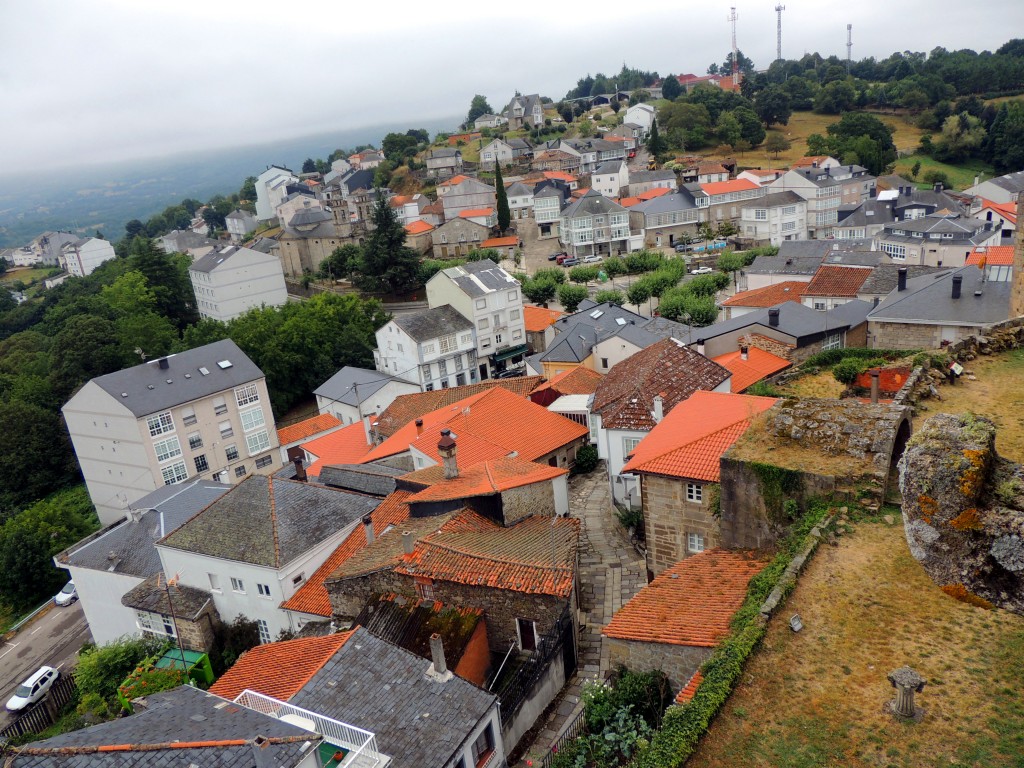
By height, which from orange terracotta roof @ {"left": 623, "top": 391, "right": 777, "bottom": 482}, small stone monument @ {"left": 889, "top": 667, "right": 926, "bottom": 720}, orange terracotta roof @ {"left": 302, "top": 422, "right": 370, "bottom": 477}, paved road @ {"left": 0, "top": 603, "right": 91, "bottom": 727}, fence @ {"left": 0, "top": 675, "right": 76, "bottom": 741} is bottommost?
paved road @ {"left": 0, "top": 603, "right": 91, "bottom": 727}

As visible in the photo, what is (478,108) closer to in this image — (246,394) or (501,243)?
(501,243)

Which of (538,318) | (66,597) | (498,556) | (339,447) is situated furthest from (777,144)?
(498,556)

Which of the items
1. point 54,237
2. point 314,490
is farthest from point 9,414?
point 54,237

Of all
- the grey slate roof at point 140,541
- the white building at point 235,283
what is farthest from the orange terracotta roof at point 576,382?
the white building at point 235,283

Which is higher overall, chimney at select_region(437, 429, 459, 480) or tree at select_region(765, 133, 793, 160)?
tree at select_region(765, 133, 793, 160)

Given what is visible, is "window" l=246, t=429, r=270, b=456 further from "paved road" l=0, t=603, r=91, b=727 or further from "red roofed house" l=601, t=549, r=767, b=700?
"red roofed house" l=601, t=549, r=767, b=700

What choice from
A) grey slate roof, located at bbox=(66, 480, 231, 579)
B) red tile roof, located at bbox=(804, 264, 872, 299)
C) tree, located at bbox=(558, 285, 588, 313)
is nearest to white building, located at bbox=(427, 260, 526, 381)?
tree, located at bbox=(558, 285, 588, 313)

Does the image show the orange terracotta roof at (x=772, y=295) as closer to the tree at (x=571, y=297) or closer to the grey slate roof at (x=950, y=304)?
the grey slate roof at (x=950, y=304)
